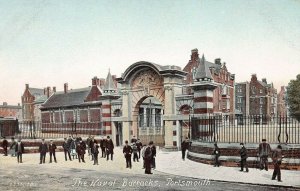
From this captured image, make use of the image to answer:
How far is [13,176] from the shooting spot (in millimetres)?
14070

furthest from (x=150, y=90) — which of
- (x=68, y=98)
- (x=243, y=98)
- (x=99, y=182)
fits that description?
(x=243, y=98)

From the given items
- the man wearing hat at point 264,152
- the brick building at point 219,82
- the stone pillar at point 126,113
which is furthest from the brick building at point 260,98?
the man wearing hat at point 264,152

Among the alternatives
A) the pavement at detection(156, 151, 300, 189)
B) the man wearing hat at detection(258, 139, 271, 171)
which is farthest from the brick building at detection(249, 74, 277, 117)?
the man wearing hat at detection(258, 139, 271, 171)

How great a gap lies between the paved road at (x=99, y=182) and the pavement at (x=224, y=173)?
668 mm

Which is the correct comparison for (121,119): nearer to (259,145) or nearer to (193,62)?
(259,145)

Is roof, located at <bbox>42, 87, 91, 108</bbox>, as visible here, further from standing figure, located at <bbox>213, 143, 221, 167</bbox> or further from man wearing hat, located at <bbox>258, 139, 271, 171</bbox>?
man wearing hat, located at <bbox>258, 139, 271, 171</bbox>

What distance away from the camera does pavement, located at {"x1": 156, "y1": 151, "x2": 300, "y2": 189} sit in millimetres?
12125

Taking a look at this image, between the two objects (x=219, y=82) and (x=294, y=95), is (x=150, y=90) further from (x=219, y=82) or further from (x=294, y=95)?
(x=294, y=95)

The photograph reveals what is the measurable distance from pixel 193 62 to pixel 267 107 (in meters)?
22.9

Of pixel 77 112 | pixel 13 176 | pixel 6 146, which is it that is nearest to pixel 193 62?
pixel 77 112

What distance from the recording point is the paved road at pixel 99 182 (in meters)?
11.2

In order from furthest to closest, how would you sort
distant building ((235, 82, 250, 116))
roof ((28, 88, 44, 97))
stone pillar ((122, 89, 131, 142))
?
→ roof ((28, 88, 44, 97)) < distant building ((235, 82, 250, 116)) < stone pillar ((122, 89, 131, 142))

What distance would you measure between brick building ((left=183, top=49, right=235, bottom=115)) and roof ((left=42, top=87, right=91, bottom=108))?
16.7m

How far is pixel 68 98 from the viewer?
5562cm
